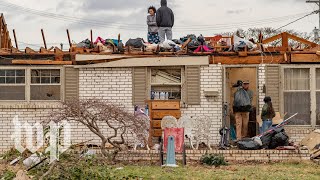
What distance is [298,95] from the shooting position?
1909 cm

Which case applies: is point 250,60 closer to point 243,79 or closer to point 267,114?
point 243,79

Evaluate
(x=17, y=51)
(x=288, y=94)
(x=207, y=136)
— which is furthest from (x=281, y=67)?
(x=17, y=51)

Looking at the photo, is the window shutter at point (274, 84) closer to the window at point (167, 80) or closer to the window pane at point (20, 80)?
the window at point (167, 80)

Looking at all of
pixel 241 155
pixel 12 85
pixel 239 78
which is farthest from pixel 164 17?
pixel 241 155

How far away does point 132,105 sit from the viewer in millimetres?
19125

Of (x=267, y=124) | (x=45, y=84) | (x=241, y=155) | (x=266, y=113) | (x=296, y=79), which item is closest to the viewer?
(x=241, y=155)

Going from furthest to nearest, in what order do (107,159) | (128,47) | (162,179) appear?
(128,47) → (107,159) → (162,179)

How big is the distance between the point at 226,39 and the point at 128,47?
2.92 meters

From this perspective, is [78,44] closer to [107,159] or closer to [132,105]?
[132,105]

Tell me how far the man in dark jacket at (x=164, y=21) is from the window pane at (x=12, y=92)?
14.2ft

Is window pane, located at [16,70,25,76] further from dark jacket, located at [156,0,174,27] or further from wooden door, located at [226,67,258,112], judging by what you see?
wooden door, located at [226,67,258,112]

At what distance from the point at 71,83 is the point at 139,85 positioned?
1934 millimetres

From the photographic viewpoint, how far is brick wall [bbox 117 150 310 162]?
16859mm

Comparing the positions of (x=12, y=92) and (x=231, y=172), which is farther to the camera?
(x=12, y=92)
